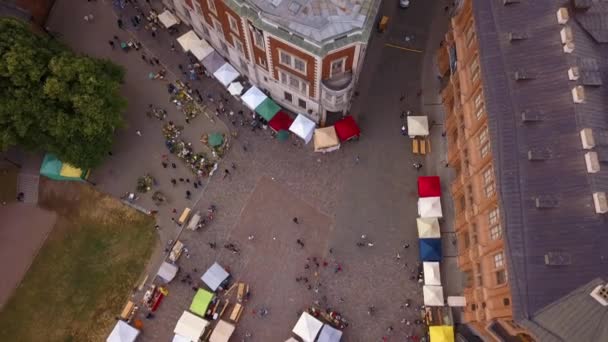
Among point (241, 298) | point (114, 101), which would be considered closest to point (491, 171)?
point (241, 298)

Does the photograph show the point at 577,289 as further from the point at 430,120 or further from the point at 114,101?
the point at 114,101

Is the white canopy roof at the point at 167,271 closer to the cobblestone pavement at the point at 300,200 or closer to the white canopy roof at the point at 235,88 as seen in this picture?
the cobblestone pavement at the point at 300,200

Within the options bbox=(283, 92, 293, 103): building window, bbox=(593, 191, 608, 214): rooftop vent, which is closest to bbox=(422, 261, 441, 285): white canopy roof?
bbox=(593, 191, 608, 214): rooftop vent

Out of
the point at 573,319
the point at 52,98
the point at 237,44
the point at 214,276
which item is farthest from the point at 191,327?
the point at 573,319

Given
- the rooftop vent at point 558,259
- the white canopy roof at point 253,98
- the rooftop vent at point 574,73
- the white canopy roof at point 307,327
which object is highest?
the white canopy roof at point 253,98

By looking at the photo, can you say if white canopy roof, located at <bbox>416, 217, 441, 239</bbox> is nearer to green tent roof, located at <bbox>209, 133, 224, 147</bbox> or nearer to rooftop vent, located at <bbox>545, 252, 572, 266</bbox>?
rooftop vent, located at <bbox>545, 252, 572, 266</bbox>

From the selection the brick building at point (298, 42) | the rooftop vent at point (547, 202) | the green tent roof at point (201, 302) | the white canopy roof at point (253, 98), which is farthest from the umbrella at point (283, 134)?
the rooftop vent at point (547, 202)

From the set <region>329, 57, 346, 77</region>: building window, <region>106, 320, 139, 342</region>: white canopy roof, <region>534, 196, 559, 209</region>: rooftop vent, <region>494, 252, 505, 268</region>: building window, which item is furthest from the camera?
<region>106, 320, 139, 342</region>: white canopy roof
